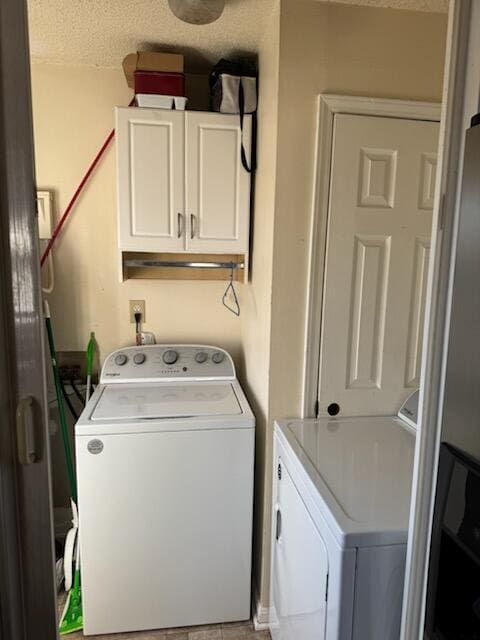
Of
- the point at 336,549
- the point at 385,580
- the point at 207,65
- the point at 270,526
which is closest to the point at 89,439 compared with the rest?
the point at 270,526

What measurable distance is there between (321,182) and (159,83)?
2.86ft

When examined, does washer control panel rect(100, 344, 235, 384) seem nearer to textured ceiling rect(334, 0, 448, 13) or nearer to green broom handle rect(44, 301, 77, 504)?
green broom handle rect(44, 301, 77, 504)

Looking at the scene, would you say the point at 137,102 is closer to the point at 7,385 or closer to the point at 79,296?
the point at 79,296

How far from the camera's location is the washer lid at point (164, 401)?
180cm

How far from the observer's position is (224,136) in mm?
1999

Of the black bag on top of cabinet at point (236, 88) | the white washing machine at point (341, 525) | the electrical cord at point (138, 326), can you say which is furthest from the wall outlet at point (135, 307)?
the white washing machine at point (341, 525)

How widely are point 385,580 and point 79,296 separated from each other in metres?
1.87

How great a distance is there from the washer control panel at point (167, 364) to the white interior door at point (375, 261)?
0.64 meters

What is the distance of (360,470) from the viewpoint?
1.44 meters

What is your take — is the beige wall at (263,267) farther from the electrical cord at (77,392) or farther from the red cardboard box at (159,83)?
the electrical cord at (77,392)

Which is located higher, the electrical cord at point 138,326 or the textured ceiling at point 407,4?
the textured ceiling at point 407,4

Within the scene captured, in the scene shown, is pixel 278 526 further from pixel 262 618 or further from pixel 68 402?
pixel 68 402

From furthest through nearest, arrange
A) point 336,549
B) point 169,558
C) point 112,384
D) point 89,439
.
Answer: point 112,384 → point 169,558 → point 89,439 → point 336,549

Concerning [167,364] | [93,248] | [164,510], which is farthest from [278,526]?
[93,248]
